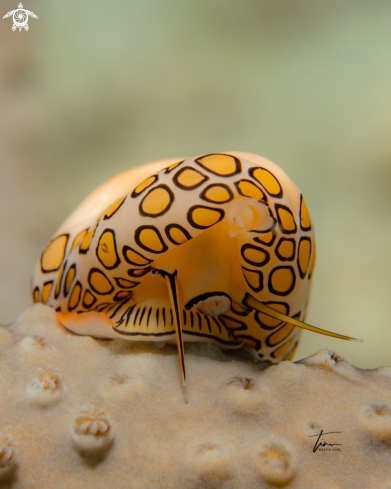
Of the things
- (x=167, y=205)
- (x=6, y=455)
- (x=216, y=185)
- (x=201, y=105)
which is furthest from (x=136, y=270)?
(x=201, y=105)

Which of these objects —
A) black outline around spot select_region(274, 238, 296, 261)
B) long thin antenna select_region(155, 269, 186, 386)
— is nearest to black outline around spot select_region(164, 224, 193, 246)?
long thin antenna select_region(155, 269, 186, 386)

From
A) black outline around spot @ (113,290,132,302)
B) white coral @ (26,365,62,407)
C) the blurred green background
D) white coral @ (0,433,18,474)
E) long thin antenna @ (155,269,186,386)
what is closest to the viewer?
white coral @ (0,433,18,474)

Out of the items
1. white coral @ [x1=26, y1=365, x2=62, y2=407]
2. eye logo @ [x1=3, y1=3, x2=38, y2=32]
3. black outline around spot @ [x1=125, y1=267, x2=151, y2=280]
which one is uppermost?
eye logo @ [x1=3, y1=3, x2=38, y2=32]

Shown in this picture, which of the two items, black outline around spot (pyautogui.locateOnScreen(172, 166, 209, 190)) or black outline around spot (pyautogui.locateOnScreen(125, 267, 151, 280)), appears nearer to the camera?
black outline around spot (pyautogui.locateOnScreen(172, 166, 209, 190))

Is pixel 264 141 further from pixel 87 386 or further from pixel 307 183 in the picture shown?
pixel 87 386

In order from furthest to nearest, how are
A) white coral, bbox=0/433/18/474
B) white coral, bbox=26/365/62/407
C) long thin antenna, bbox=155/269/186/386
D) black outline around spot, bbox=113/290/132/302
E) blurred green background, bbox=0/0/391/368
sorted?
blurred green background, bbox=0/0/391/368, black outline around spot, bbox=113/290/132/302, long thin antenna, bbox=155/269/186/386, white coral, bbox=26/365/62/407, white coral, bbox=0/433/18/474

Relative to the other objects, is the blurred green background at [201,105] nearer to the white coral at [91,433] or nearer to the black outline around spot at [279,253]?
the black outline around spot at [279,253]

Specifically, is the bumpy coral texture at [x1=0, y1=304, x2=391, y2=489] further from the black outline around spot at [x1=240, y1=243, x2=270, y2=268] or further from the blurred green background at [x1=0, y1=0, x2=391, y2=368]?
the blurred green background at [x1=0, y1=0, x2=391, y2=368]

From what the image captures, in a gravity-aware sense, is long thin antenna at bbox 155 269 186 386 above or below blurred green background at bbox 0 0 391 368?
below

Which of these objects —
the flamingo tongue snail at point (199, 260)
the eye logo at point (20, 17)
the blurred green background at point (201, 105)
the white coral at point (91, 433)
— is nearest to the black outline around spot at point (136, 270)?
the flamingo tongue snail at point (199, 260)
